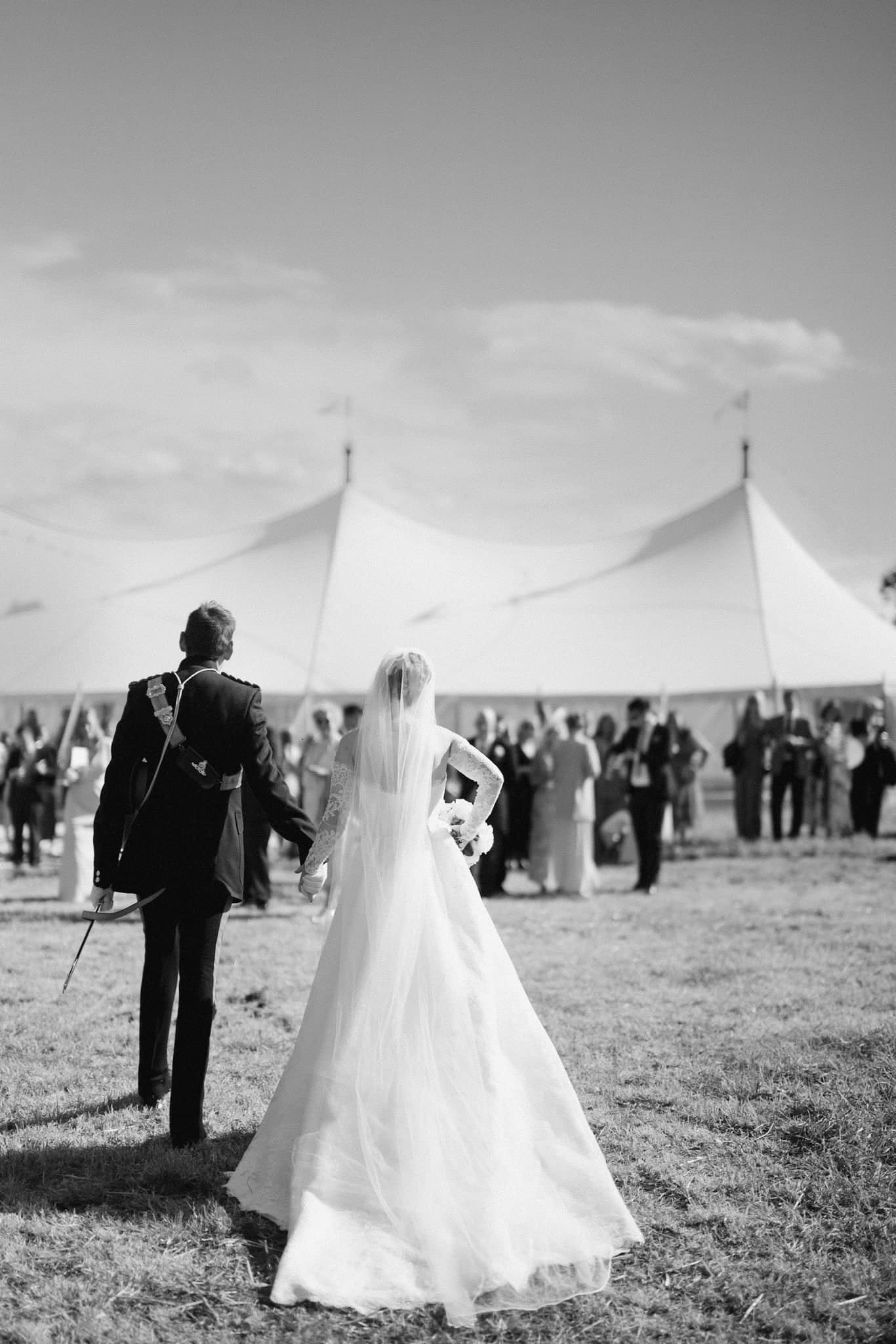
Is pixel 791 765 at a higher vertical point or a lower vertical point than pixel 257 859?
higher

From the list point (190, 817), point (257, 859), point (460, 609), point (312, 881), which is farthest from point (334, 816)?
point (460, 609)

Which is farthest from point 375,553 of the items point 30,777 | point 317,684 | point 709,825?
point 30,777

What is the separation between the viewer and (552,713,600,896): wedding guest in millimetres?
12203

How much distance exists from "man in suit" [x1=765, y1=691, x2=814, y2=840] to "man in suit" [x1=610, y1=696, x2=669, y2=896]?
14.8 feet

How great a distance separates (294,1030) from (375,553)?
16.1 metres

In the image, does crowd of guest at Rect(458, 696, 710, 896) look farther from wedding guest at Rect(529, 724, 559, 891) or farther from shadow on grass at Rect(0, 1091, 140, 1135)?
shadow on grass at Rect(0, 1091, 140, 1135)

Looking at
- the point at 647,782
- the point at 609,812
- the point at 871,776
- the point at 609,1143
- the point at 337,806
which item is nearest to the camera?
the point at 337,806

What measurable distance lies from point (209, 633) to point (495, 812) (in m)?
7.95

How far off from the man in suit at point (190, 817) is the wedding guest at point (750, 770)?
1274cm

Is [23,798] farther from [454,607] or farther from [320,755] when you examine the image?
[454,607]

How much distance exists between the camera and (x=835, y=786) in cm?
1634

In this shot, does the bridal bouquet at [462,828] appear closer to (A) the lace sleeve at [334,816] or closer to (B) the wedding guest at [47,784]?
(A) the lace sleeve at [334,816]

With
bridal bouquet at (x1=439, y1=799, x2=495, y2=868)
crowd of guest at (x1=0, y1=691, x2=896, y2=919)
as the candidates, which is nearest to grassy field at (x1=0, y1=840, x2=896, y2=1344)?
bridal bouquet at (x1=439, y1=799, x2=495, y2=868)

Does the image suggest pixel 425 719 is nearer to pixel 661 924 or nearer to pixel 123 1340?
pixel 123 1340
